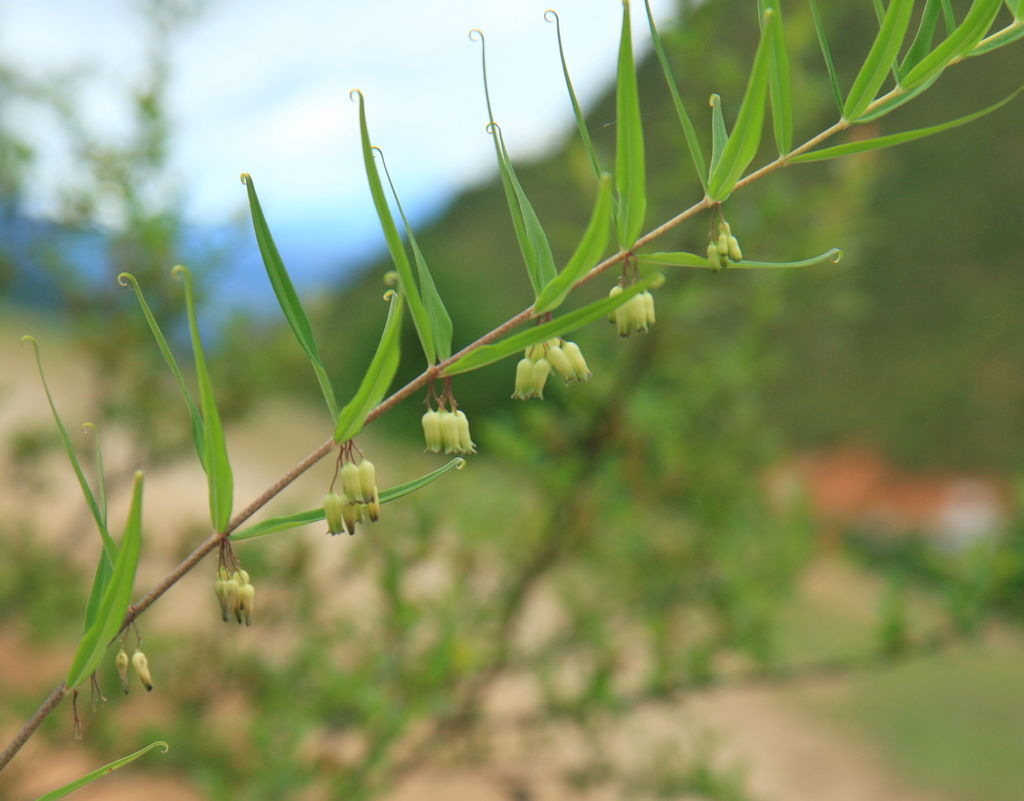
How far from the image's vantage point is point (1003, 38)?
246 millimetres

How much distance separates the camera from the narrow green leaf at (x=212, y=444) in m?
0.17

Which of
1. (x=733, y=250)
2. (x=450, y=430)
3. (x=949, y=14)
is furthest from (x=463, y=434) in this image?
(x=949, y=14)

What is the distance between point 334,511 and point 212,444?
48 millimetres

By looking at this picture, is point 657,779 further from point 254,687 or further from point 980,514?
point 980,514

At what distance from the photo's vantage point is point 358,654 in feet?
3.25

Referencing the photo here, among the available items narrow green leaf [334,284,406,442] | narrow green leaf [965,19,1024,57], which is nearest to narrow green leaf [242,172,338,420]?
narrow green leaf [334,284,406,442]

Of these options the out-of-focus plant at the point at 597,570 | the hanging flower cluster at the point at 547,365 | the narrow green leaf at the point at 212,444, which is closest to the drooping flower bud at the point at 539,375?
the hanging flower cluster at the point at 547,365

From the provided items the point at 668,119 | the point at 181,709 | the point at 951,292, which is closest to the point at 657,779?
the point at 181,709

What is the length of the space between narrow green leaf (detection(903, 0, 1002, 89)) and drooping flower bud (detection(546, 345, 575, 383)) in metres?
0.15

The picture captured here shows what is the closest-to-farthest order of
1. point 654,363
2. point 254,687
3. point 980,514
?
point 654,363 < point 254,687 < point 980,514

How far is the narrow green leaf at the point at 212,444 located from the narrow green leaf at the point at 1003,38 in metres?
0.26

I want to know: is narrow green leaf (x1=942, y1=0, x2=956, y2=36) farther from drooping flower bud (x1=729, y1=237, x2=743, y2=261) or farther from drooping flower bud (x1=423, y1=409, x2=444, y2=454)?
drooping flower bud (x1=423, y1=409, x2=444, y2=454)

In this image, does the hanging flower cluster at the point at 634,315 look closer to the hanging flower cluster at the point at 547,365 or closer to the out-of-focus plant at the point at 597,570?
the hanging flower cluster at the point at 547,365

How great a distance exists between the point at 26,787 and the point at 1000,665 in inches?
93.3
